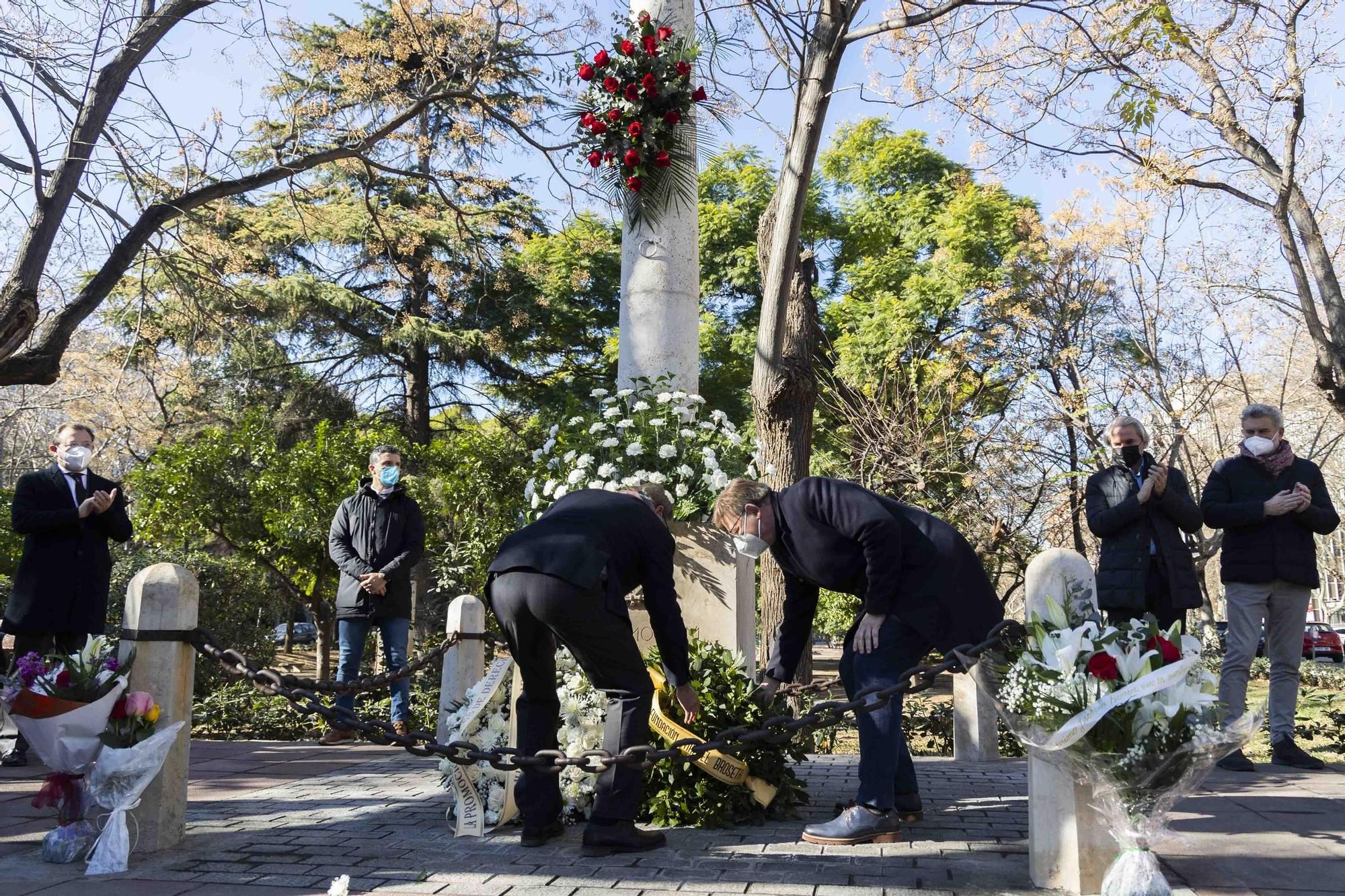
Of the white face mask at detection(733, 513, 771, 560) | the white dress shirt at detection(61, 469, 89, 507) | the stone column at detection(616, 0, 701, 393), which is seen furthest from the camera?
the stone column at detection(616, 0, 701, 393)

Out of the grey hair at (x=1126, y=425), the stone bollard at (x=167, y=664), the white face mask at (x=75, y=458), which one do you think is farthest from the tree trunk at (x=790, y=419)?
the white face mask at (x=75, y=458)

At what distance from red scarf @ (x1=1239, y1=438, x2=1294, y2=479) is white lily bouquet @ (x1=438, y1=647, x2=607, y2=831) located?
13.7 ft

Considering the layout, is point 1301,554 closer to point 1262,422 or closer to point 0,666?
point 1262,422

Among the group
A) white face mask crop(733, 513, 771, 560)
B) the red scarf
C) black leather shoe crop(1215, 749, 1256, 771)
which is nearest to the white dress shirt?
white face mask crop(733, 513, 771, 560)

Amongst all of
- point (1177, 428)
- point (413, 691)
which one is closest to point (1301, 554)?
point (413, 691)

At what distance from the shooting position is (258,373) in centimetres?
2002

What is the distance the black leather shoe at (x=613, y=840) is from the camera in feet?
13.1

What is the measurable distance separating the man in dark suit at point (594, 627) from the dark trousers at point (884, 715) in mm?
757

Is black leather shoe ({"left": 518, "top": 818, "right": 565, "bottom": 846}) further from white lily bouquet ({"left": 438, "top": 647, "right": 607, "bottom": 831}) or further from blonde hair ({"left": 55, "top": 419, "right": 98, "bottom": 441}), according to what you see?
blonde hair ({"left": 55, "top": 419, "right": 98, "bottom": 441})

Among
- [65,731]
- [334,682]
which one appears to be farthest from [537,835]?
[65,731]

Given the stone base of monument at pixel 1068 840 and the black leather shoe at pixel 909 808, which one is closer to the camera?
the stone base of monument at pixel 1068 840

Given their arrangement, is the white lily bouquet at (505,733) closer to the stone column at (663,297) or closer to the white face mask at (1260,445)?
the stone column at (663,297)

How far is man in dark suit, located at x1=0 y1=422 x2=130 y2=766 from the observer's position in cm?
602

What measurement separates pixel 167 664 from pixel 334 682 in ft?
2.33
